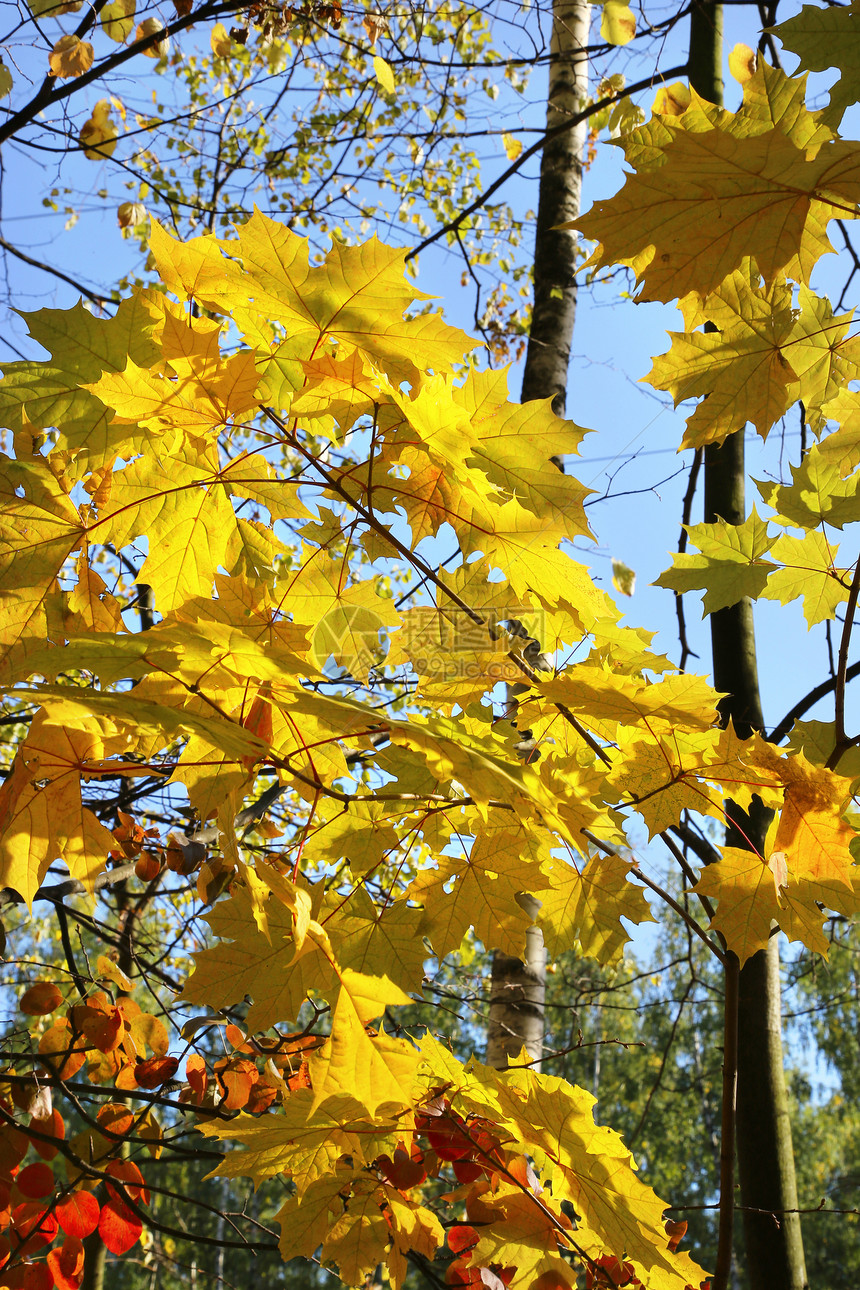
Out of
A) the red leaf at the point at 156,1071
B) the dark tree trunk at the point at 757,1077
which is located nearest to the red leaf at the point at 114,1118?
the red leaf at the point at 156,1071

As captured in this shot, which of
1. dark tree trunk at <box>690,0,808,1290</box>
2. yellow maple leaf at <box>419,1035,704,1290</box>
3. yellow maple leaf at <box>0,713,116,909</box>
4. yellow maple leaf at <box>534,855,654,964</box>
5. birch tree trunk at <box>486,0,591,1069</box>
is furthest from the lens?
birch tree trunk at <box>486,0,591,1069</box>

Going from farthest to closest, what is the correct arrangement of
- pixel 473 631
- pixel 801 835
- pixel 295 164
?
pixel 295 164 < pixel 473 631 < pixel 801 835

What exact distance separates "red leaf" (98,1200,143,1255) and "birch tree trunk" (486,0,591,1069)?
3.23 feet

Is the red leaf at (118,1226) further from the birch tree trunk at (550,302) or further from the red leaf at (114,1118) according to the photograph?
the birch tree trunk at (550,302)

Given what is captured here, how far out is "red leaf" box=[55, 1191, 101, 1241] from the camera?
1333mm

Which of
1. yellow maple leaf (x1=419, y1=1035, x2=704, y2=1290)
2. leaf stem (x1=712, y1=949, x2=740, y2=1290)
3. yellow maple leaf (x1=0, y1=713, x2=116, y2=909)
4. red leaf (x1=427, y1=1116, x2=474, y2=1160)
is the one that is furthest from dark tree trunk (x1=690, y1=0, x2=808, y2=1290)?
yellow maple leaf (x1=0, y1=713, x2=116, y2=909)

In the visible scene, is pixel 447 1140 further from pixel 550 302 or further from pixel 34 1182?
pixel 550 302

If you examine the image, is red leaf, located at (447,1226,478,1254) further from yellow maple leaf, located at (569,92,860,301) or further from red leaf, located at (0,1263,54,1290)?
yellow maple leaf, located at (569,92,860,301)

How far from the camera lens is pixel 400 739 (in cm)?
83

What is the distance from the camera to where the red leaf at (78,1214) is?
1.33m

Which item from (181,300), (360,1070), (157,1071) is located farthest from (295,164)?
(360,1070)

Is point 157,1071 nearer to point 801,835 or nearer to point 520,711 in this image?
point 520,711

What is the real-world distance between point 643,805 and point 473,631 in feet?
1.10

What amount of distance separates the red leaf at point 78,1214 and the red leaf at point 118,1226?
2cm
